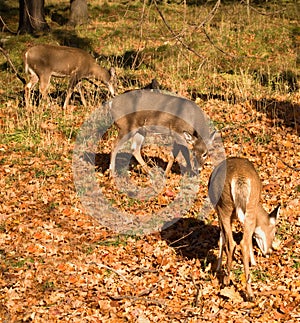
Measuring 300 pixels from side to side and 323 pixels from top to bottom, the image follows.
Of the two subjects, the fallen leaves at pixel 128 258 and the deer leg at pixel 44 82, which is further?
the deer leg at pixel 44 82

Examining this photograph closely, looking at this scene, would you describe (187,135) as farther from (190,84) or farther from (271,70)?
(271,70)

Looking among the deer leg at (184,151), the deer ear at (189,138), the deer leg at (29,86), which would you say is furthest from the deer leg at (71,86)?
the deer ear at (189,138)

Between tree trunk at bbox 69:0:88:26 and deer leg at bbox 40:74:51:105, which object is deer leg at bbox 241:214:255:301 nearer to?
deer leg at bbox 40:74:51:105

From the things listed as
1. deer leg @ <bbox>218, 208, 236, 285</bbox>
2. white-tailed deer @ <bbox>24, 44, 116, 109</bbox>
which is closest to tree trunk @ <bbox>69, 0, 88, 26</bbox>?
white-tailed deer @ <bbox>24, 44, 116, 109</bbox>

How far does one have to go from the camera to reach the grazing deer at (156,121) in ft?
33.3

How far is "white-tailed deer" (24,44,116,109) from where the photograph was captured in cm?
1375

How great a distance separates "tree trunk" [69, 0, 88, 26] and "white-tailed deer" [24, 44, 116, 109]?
793 cm

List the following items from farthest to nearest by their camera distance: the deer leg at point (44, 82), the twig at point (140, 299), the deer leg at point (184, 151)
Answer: the deer leg at point (44, 82)
the deer leg at point (184, 151)
the twig at point (140, 299)

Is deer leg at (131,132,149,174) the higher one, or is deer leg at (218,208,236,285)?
deer leg at (218,208,236,285)

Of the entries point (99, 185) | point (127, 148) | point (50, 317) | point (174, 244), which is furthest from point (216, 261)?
point (127, 148)

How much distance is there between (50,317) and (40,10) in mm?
15477

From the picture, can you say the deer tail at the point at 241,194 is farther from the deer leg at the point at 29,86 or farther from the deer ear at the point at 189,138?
the deer leg at the point at 29,86

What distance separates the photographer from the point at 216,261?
24.9ft

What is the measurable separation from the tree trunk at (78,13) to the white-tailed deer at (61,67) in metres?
7.93
